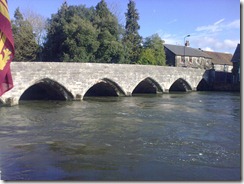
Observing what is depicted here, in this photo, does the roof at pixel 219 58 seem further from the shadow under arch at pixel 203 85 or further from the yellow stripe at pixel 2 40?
the yellow stripe at pixel 2 40

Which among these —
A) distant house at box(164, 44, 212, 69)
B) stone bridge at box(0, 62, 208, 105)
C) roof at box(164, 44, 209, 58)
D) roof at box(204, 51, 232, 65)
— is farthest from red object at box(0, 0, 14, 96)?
roof at box(204, 51, 232, 65)

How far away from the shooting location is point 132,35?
38750 mm

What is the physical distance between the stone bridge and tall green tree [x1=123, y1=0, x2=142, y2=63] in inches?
353

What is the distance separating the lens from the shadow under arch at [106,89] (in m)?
21.7

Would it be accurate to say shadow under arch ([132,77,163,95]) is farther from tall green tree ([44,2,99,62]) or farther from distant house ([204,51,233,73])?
distant house ([204,51,233,73])

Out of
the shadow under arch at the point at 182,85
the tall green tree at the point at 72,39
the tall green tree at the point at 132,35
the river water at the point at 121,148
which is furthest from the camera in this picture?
the tall green tree at the point at 132,35

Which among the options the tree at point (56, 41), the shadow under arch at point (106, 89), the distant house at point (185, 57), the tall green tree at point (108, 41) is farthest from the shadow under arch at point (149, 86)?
the distant house at point (185, 57)

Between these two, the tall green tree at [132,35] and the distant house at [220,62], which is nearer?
the tall green tree at [132,35]

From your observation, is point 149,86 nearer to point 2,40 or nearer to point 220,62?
point 2,40

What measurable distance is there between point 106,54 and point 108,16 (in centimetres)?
494

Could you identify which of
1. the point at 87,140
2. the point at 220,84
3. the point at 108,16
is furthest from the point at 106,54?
the point at 87,140

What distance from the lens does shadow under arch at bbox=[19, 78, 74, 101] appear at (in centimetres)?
1849

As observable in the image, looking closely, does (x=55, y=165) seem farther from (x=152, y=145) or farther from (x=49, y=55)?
(x=49, y=55)

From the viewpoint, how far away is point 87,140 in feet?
25.6
